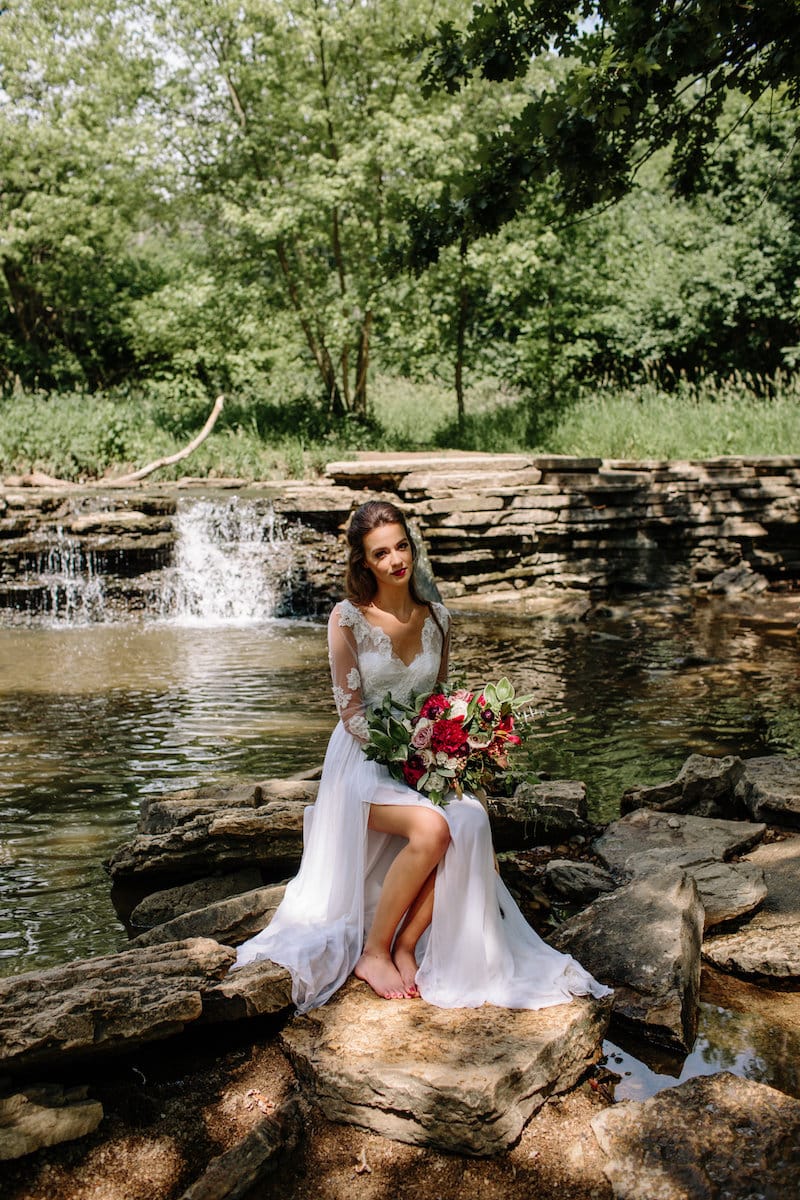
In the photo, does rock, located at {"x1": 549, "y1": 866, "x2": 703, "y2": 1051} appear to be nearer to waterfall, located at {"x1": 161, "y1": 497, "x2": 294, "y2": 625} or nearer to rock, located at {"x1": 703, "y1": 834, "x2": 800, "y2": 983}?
rock, located at {"x1": 703, "y1": 834, "x2": 800, "y2": 983}

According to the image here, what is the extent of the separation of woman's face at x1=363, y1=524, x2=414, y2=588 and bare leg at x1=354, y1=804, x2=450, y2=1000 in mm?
828

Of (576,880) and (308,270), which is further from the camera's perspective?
(308,270)

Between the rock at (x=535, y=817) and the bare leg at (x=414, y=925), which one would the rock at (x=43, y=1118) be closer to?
the bare leg at (x=414, y=925)

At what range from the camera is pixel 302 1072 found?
2730mm

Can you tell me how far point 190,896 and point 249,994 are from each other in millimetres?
1333

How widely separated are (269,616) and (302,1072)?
386 inches

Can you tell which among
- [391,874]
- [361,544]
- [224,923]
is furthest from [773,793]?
[224,923]

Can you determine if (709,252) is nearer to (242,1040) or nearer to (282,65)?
(282,65)

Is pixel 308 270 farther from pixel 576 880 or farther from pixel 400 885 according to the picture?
pixel 400 885

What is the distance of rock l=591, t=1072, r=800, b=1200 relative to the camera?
2.27 meters

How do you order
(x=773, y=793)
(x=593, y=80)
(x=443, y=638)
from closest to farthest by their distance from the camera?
(x=443, y=638), (x=773, y=793), (x=593, y=80)

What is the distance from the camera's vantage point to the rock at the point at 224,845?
413 centimetres

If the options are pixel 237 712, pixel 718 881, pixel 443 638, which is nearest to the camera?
pixel 443 638

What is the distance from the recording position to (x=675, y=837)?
15.0 ft
